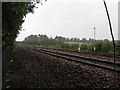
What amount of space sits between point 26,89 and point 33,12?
27.2 ft

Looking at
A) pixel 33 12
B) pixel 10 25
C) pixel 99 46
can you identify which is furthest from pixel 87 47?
pixel 10 25

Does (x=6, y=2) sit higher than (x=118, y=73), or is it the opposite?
(x=6, y=2)

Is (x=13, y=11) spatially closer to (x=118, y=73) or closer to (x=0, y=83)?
(x=0, y=83)

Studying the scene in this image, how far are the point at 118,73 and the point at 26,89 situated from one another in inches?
288

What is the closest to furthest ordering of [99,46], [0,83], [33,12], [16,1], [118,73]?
[0,83] → [16,1] → [118,73] → [33,12] → [99,46]

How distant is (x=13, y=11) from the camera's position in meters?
10.2

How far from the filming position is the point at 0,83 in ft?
28.9

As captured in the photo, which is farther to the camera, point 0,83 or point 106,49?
point 106,49

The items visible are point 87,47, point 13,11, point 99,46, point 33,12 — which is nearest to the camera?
point 13,11

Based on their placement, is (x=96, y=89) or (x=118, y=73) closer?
(x=96, y=89)

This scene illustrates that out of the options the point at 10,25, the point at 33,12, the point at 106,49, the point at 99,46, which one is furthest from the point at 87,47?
the point at 10,25

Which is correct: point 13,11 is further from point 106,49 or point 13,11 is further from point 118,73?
point 106,49

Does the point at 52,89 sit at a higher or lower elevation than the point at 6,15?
lower

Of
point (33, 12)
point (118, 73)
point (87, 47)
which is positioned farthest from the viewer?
point (87, 47)
